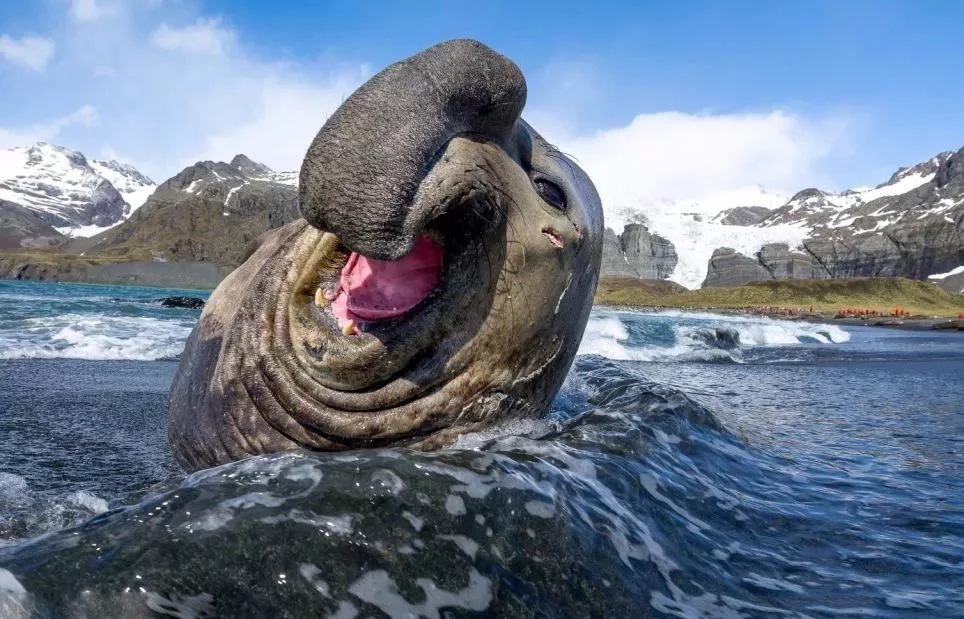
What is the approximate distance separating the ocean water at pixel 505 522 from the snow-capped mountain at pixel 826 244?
290 ft

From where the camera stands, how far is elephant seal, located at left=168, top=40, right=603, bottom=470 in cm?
274

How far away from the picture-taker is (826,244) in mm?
95438

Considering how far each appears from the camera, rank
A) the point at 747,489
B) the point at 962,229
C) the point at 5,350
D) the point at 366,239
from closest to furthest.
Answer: the point at 366,239 < the point at 747,489 < the point at 5,350 < the point at 962,229

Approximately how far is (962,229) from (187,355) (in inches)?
3764

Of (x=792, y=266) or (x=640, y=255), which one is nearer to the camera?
(x=792, y=266)

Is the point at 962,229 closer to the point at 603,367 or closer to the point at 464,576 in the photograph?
the point at 603,367

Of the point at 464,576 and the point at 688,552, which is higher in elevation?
the point at 464,576

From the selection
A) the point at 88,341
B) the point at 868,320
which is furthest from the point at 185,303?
the point at 868,320

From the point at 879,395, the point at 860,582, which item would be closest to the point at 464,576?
the point at 860,582

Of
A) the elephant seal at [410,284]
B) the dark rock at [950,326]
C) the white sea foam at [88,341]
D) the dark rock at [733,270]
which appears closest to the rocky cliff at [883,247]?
the dark rock at [733,270]

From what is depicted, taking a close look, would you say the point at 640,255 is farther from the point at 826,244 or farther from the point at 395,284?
the point at 395,284

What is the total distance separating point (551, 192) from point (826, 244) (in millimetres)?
100836

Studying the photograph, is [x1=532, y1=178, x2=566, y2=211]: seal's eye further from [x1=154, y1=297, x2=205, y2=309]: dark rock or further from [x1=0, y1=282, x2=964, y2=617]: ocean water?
[x1=154, y1=297, x2=205, y2=309]: dark rock

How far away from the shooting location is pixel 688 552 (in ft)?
9.24
